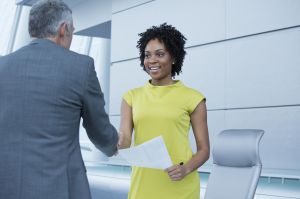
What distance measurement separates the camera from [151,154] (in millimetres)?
2004

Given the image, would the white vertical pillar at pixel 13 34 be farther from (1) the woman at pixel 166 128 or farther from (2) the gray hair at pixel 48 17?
(2) the gray hair at pixel 48 17

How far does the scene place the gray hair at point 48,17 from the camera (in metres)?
1.69

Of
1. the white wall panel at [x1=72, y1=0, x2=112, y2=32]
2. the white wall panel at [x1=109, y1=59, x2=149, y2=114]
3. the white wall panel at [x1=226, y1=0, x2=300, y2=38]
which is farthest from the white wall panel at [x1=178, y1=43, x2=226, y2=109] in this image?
the white wall panel at [x1=72, y1=0, x2=112, y2=32]

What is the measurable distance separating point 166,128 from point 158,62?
1.11 ft

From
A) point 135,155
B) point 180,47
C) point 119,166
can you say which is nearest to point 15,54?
point 135,155

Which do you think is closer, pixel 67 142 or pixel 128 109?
pixel 67 142

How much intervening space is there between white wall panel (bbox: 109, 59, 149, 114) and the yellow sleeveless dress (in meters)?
3.50

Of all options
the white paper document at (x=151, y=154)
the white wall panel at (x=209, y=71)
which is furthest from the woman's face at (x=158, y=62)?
the white wall panel at (x=209, y=71)

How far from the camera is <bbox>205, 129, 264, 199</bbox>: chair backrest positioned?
2.59 m

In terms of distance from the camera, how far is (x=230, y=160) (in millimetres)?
2777

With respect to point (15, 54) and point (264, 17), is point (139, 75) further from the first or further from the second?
point (15, 54)

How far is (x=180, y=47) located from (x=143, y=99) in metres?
0.35

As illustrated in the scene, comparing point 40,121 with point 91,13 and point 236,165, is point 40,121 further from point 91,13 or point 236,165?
point 91,13

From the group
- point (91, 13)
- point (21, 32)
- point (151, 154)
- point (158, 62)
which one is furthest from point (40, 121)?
point (21, 32)
